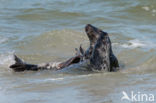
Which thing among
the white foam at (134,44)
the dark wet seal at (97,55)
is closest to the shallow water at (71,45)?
the white foam at (134,44)

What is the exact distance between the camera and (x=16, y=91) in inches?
207

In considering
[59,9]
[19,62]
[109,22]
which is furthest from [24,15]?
[19,62]

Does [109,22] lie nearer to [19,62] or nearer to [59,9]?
[59,9]

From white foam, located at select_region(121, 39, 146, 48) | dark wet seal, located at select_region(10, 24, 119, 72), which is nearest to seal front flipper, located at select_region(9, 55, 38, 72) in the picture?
dark wet seal, located at select_region(10, 24, 119, 72)

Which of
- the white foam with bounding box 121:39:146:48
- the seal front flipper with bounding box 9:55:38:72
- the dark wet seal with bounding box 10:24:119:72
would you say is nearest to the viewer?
the dark wet seal with bounding box 10:24:119:72

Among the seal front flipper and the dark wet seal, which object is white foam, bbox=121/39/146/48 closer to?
the dark wet seal

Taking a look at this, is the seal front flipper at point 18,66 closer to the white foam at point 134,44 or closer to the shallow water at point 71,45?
the shallow water at point 71,45

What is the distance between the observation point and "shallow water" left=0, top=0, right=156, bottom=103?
201 inches

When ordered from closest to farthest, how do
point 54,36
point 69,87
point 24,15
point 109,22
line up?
point 69,87
point 54,36
point 109,22
point 24,15

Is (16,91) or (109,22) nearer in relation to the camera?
(16,91)

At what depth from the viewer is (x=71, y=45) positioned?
927 cm

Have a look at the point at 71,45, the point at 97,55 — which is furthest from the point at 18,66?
the point at 71,45

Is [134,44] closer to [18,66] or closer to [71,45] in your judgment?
[71,45]

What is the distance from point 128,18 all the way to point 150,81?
645 centimetres
